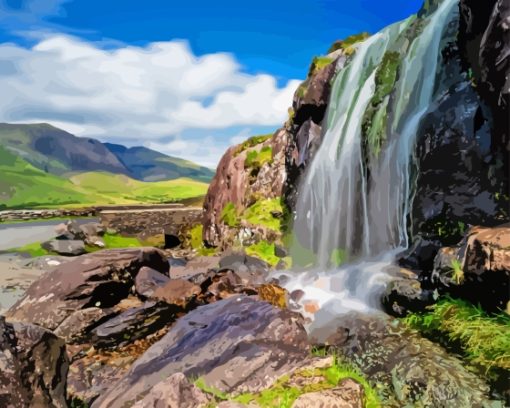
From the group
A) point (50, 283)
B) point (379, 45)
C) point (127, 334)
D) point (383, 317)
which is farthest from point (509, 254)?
point (379, 45)

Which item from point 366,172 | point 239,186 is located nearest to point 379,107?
point 366,172

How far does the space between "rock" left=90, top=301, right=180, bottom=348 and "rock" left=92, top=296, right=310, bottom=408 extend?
2087 mm

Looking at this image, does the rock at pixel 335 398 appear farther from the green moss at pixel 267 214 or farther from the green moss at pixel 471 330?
the green moss at pixel 267 214

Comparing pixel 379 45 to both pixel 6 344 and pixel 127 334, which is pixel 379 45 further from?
pixel 6 344

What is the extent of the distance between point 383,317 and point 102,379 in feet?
20.0

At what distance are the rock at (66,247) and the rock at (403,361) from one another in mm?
28125

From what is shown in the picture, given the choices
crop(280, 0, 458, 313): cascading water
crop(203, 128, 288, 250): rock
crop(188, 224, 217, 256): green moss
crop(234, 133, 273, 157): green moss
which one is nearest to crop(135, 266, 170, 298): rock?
crop(280, 0, 458, 313): cascading water

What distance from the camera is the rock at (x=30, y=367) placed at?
681 centimetres

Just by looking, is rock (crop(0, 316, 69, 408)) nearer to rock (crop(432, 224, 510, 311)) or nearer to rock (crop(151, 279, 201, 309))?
rock (crop(151, 279, 201, 309))

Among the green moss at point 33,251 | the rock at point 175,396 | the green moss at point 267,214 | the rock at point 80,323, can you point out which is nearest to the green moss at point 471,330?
the rock at point 175,396

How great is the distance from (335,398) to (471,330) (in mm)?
2798

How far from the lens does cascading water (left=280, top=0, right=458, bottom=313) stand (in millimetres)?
13227

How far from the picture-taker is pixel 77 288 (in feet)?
42.9

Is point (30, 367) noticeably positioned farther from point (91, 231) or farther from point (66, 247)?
point (91, 231)
